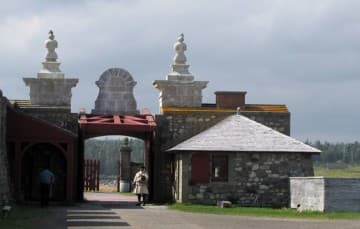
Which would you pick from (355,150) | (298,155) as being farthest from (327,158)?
(298,155)

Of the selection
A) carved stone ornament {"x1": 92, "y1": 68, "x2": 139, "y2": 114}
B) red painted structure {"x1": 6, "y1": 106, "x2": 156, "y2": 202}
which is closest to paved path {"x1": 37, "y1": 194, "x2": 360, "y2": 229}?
red painted structure {"x1": 6, "y1": 106, "x2": 156, "y2": 202}

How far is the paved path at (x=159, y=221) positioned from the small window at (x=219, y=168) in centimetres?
412

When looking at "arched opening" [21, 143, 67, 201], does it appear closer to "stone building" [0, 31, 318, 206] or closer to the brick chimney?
"stone building" [0, 31, 318, 206]

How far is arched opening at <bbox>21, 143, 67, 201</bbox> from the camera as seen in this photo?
37.4 metres

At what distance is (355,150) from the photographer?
17400 cm

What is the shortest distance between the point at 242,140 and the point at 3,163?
31.6ft

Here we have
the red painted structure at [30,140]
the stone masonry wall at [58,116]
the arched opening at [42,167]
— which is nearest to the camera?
the red painted structure at [30,140]

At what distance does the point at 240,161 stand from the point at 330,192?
529 centimetres

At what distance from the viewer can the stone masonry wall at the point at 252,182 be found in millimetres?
35750

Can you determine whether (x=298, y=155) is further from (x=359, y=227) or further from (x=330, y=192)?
(x=359, y=227)

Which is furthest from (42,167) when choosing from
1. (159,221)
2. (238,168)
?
(159,221)

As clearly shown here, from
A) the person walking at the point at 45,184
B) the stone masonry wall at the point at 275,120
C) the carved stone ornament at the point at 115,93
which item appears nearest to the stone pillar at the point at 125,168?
the carved stone ornament at the point at 115,93

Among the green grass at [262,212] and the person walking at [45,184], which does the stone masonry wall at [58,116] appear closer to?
the person walking at [45,184]

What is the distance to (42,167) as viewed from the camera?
3759 centimetres
